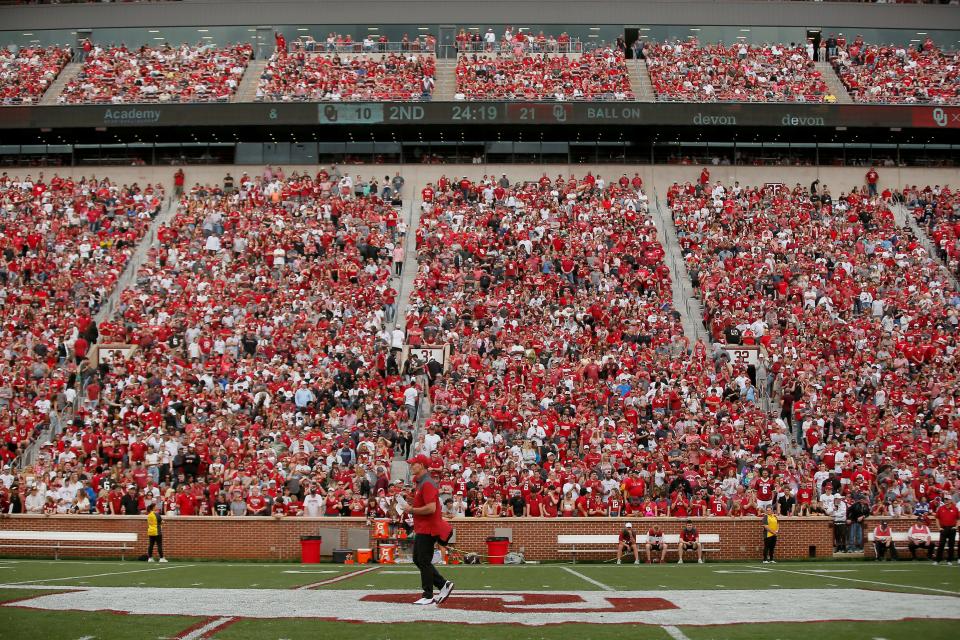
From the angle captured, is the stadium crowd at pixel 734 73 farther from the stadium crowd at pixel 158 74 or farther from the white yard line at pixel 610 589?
the white yard line at pixel 610 589

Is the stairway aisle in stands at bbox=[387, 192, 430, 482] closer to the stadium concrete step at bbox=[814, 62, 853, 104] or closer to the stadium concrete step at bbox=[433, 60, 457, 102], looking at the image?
the stadium concrete step at bbox=[433, 60, 457, 102]

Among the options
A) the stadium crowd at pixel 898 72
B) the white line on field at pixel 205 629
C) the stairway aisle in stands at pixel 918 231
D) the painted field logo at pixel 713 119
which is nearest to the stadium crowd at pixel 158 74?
the painted field logo at pixel 713 119

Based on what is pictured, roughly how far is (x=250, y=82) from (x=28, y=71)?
387 inches

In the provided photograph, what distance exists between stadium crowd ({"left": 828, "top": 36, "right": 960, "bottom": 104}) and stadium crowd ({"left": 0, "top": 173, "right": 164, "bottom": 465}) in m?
28.8

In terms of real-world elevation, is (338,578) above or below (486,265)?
below

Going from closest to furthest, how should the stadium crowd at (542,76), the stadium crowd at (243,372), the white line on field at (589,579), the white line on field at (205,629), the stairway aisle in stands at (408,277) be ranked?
the white line on field at (205,629), the white line on field at (589,579), the stadium crowd at (243,372), the stairway aisle in stands at (408,277), the stadium crowd at (542,76)

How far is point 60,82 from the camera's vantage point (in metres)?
45.8

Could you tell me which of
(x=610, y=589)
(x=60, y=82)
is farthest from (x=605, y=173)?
(x=610, y=589)

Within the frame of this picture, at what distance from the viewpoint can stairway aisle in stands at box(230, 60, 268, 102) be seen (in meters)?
43.9

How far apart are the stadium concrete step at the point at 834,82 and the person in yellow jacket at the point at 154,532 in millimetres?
32059

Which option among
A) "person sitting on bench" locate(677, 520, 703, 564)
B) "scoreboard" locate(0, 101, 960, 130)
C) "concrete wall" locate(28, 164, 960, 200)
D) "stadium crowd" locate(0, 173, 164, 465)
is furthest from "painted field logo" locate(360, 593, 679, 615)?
"scoreboard" locate(0, 101, 960, 130)

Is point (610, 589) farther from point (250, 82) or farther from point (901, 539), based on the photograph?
point (250, 82)

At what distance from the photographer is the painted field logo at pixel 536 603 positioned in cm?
1109

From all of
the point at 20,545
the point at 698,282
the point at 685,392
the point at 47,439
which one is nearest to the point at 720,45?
the point at 698,282
